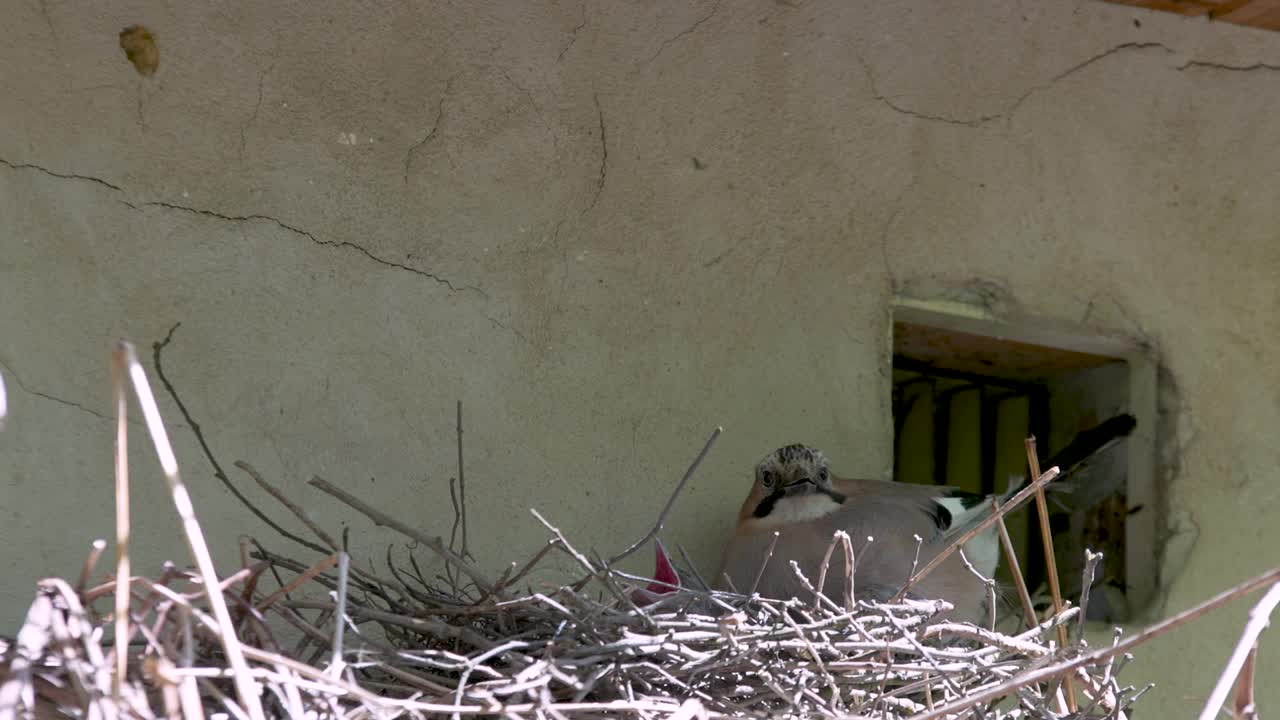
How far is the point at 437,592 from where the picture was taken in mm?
2619

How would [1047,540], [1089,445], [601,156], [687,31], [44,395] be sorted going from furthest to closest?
1. [1089,445]
2. [687,31]
3. [601,156]
4. [44,395]
5. [1047,540]

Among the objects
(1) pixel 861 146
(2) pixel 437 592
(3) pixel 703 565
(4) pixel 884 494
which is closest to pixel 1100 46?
(1) pixel 861 146

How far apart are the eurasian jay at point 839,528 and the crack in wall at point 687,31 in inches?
31.4

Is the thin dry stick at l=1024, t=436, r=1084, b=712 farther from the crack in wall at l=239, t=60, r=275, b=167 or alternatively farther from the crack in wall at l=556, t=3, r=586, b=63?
the crack in wall at l=239, t=60, r=275, b=167

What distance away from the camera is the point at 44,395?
9.16 feet

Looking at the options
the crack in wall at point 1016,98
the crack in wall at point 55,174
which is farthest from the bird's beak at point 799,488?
the crack in wall at point 55,174

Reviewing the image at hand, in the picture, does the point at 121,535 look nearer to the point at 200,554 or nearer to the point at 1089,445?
the point at 200,554

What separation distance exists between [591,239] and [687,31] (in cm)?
48

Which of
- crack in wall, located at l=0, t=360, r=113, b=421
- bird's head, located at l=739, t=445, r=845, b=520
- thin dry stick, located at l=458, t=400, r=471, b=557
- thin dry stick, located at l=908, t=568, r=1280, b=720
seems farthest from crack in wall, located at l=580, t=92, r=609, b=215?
thin dry stick, located at l=908, t=568, r=1280, b=720

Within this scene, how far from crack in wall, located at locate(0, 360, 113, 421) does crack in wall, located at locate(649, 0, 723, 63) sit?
1.22 m

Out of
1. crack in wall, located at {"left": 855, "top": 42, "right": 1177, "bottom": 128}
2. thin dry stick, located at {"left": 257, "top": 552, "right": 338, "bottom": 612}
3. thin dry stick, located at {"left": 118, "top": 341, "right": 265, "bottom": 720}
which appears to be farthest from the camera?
crack in wall, located at {"left": 855, "top": 42, "right": 1177, "bottom": 128}

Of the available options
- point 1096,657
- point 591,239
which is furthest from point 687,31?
point 1096,657

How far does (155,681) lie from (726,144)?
176cm

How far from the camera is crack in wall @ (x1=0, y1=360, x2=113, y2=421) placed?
2.77 m
